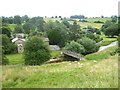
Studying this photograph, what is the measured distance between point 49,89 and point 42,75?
2.28 metres

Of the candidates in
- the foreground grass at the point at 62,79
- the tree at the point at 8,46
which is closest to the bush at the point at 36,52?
the tree at the point at 8,46

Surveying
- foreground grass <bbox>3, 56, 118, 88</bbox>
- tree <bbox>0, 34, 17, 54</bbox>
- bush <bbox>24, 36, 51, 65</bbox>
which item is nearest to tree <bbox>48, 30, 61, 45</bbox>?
tree <bbox>0, 34, 17, 54</bbox>

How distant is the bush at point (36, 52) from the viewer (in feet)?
153

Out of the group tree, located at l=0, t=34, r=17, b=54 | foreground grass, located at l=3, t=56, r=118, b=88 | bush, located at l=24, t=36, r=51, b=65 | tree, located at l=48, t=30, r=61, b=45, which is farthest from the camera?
tree, located at l=48, t=30, r=61, b=45

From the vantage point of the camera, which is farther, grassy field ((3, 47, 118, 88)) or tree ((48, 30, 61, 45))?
tree ((48, 30, 61, 45))

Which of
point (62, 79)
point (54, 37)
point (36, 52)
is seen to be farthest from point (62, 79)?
point (54, 37)

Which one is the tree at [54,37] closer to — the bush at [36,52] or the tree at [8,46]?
the tree at [8,46]

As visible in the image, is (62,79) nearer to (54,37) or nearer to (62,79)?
(62,79)

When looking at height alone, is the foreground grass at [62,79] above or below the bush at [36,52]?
above

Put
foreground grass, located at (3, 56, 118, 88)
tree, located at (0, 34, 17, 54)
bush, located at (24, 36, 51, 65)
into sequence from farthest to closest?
tree, located at (0, 34, 17, 54), bush, located at (24, 36, 51, 65), foreground grass, located at (3, 56, 118, 88)

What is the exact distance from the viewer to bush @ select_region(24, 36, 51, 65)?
4666 centimetres

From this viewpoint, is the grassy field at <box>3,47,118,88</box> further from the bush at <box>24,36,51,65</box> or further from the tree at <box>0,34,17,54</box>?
the tree at <box>0,34,17,54</box>

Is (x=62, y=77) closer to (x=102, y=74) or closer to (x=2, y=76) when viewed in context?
(x=102, y=74)

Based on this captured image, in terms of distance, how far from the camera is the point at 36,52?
1879 inches
